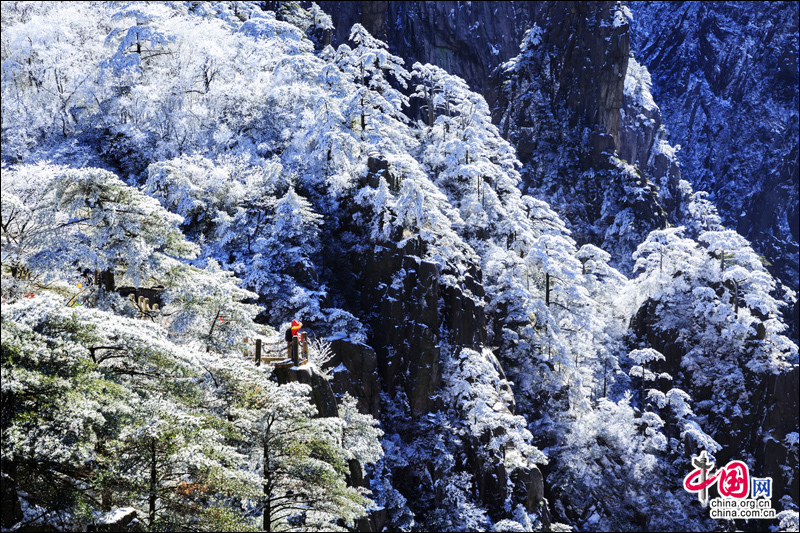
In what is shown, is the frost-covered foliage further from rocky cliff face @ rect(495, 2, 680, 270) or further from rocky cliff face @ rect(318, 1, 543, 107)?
rocky cliff face @ rect(318, 1, 543, 107)

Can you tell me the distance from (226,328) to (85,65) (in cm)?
2517

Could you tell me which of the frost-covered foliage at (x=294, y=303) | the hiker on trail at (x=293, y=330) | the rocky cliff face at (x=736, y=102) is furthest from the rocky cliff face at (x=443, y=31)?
the hiker on trail at (x=293, y=330)

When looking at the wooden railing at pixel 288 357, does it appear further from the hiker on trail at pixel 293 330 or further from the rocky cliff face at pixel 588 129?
the rocky cliff face at pixel 588 129

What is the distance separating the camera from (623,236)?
192 feet

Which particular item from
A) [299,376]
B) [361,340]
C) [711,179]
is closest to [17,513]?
[299,376]

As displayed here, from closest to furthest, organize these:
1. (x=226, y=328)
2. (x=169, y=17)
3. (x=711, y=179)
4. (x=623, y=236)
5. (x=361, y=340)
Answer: (x=226, y=328)
(x=361, y=340)
(x=169, y=17)
(x=623, y=236)
(x=711, y=179)

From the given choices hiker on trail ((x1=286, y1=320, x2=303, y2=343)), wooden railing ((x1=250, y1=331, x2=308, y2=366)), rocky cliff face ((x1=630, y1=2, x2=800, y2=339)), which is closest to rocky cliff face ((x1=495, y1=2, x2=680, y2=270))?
rocky cliff face ((x1=630, y1=2, x2=800, y2=339))

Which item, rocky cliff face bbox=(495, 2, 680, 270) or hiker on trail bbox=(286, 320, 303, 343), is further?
rocky cliff face bbox=(495, 2, 680, 270)

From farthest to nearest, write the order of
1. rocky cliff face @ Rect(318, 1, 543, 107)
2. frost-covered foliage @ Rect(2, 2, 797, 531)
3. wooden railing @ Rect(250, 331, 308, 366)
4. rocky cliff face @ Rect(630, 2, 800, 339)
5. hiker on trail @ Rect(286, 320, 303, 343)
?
rocky cliff face @ Rect(630, 2, 800, 339), rocky cliff face @ Rect(318, 1, 543, 107), hiker on trail @ Rect(286, 320, 303, 343), wooden railing @ Rect(250, 331, 308, 366), frost-covered foliage @ Rect(2, 2, 797, 531)

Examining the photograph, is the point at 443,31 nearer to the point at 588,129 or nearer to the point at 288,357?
the point at 588,129

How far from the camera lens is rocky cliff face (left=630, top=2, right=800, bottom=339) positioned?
83250mm

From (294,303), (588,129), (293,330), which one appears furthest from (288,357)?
(588,129)

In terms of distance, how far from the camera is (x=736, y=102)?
8975cm

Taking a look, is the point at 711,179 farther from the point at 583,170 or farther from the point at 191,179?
the point at 191,179
